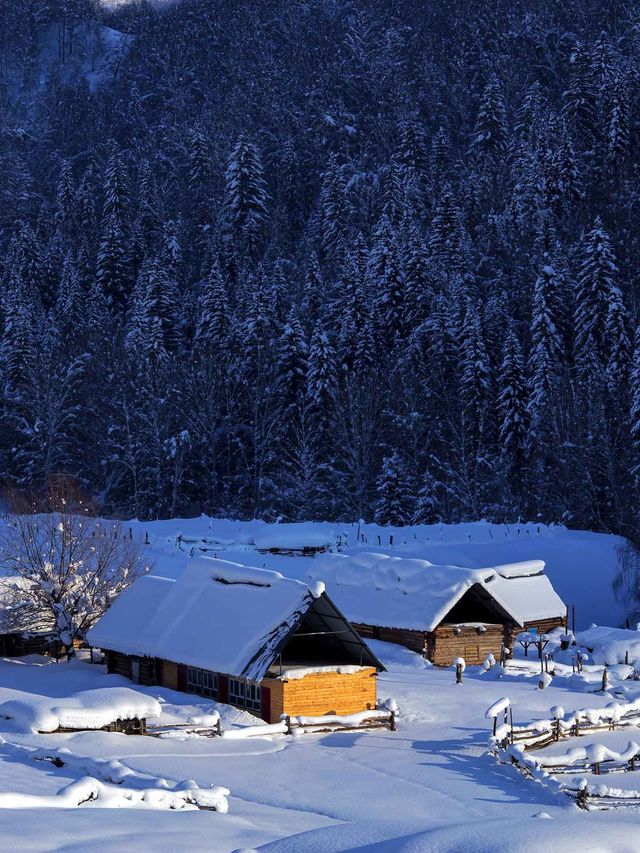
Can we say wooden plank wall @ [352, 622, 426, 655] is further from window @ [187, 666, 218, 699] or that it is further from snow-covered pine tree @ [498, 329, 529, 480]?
snow-covered pine tree @ [498, 329, 529, 480]

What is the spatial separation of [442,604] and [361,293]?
51072mm

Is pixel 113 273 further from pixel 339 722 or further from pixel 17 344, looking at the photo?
pixel 339 722

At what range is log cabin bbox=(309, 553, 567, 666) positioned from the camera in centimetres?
4069

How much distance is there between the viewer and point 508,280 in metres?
95.2

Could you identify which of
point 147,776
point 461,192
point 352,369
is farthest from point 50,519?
point 461,192

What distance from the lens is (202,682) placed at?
3391cm

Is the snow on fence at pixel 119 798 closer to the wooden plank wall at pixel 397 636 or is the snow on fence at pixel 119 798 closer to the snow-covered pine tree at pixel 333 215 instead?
the wooden plank wall at pixel 397 636

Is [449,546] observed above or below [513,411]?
below

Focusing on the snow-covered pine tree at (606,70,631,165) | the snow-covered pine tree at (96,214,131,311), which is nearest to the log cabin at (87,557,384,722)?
the snow-covered pine tree at (96,214,131,311)

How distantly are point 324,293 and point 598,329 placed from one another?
25.9 meters

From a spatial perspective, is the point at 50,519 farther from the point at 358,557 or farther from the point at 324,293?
the point at 324,293

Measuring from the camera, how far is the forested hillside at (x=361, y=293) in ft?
252

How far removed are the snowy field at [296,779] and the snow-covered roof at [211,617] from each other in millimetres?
1428

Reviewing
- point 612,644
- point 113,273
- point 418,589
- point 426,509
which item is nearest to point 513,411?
point 426,509
